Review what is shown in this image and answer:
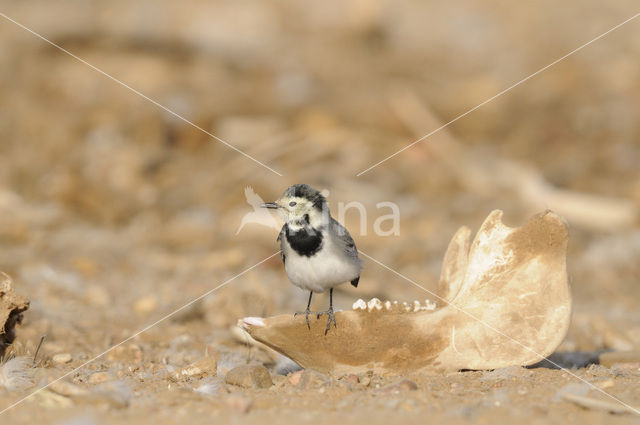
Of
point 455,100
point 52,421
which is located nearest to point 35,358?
point 52,421

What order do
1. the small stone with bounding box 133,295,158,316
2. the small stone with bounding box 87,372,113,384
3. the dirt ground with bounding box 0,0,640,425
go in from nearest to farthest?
the dirt ground with bounding box 0,0,640,425
the small stone with bounding box 87,372,113,384
the small stone with bounding box 133,295,158,316

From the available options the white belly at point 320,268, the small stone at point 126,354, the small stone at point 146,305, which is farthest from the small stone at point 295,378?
the small stone at point 146,305

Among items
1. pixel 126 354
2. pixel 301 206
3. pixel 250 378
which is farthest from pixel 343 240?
pixel 126 354

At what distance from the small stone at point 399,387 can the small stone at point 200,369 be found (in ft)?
3.57

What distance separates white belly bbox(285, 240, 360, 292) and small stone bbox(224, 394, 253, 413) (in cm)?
111

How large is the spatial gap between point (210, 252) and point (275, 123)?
135 inches

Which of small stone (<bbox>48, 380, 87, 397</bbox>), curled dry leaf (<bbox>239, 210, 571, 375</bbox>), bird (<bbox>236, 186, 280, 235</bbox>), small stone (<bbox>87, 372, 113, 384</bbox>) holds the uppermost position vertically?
bird (<bbox>236, 186, 280, 235</bbox>)

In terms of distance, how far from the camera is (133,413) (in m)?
3.37

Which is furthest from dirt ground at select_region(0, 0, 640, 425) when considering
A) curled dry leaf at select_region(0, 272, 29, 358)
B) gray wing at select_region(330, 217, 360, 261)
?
gray wing at select_region(330, 217, 360, 261)

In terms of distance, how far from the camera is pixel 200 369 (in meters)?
4.30

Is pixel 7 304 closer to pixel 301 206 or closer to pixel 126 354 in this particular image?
pixel 126 354

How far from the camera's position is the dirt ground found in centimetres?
387

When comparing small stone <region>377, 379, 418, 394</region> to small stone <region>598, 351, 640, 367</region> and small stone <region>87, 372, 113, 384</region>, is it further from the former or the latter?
small stone <region>598, 351, 640, 367</region>

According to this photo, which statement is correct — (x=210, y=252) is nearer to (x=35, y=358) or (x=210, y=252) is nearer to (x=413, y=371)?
(x=35, y=358)
